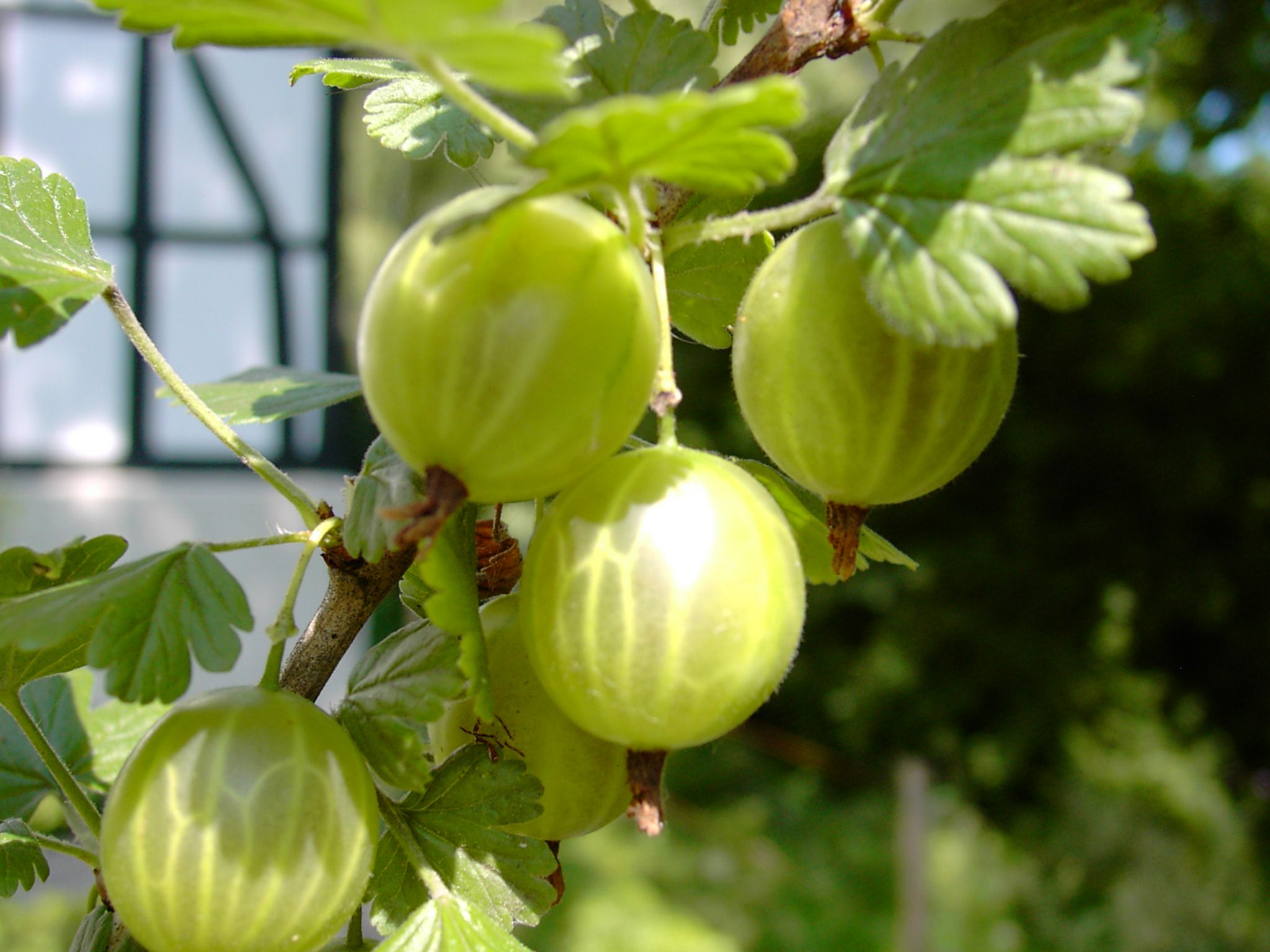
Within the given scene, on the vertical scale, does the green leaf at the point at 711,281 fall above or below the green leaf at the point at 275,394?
above

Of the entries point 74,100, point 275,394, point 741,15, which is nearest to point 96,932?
point 275,394

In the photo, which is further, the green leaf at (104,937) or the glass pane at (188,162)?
the glass pane at (188,162)

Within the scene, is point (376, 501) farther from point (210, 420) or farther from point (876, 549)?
point (876, 549)

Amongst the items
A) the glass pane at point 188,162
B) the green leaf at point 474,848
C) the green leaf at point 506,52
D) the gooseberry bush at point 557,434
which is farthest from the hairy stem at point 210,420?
the glass pane at point 188,162

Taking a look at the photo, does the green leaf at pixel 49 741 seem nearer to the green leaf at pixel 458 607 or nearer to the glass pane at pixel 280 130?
the green leaf at pixel 458 607

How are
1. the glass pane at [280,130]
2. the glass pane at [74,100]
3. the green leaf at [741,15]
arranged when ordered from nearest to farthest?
1. the green leaf at [741,15]
2. the glass pane at [74,100]
3. the glass pane at [280,130]

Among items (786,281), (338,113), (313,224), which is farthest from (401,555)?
(338,113)

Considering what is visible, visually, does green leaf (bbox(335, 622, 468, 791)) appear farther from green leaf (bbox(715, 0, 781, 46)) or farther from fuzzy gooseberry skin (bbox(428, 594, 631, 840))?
green leaf (bbox(715, 0, 781, 46))
